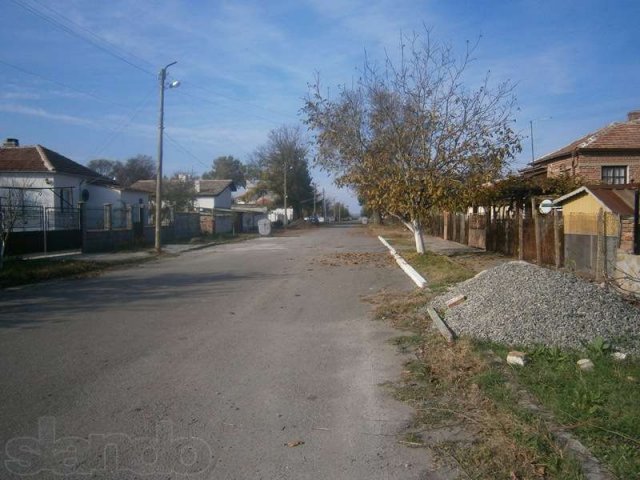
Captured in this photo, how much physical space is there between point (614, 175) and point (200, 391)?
91.4 ft

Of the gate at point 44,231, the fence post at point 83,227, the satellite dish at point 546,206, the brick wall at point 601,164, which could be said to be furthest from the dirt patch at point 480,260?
the fence post at point 83,227

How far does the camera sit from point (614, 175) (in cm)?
2836

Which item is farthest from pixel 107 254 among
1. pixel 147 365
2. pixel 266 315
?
pixel 147 365

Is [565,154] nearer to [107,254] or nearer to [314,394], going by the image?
[107,254]

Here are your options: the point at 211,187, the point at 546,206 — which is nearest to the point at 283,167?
the point at 211,187

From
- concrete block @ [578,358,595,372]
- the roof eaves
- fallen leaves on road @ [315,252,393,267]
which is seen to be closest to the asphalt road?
concrete block @ [578,358,595,372]

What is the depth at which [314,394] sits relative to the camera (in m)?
5.86

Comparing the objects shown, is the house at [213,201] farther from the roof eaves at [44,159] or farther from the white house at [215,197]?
the roof eaves at [44,159]

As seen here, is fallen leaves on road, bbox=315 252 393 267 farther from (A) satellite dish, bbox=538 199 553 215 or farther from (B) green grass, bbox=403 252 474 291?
(A) satellite dish, bbox=538 199 553 215

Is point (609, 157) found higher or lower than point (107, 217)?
higher

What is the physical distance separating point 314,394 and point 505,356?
8.16ft

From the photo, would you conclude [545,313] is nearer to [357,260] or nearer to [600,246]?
[600,246]

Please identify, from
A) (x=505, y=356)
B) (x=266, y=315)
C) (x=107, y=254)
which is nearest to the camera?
(x=505, y=356)

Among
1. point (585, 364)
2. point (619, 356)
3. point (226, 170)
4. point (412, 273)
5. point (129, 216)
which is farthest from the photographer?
point (226, 170)
